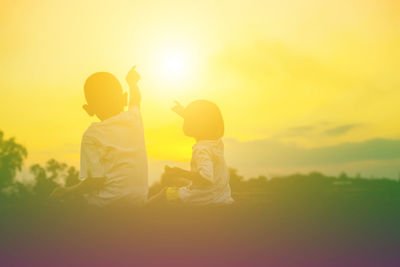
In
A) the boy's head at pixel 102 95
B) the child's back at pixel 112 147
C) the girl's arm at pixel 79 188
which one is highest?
the boy's head at pixel 102 95

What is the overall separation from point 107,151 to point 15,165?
5.79 m

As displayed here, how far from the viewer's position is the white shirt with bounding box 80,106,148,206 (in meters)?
4.13

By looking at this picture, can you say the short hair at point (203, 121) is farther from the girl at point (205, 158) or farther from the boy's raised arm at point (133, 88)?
the boy's raised arm at point (133, 88)

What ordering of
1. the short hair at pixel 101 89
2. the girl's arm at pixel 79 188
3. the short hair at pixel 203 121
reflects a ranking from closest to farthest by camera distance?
the girl's arm at pixel 79 188 → the short hair at pixel 101 89 → the short hair at pixel 203 121

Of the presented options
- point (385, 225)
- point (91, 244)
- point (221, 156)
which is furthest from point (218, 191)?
point (385, 225)

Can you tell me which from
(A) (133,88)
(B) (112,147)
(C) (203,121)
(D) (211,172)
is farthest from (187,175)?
(A) (133,88)

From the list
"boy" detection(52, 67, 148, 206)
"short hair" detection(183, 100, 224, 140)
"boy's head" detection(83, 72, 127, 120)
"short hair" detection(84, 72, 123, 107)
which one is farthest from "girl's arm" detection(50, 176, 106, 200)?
"short hair" detection(183, 100, 224, 140)

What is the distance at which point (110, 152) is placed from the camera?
4176 mm

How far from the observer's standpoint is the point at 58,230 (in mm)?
3867

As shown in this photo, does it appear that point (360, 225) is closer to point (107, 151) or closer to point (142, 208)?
point (142, 208)

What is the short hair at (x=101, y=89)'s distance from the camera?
14.0ft

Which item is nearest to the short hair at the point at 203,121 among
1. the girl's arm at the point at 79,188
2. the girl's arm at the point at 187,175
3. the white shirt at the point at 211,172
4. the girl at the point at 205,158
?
the girl at the point at 205,158

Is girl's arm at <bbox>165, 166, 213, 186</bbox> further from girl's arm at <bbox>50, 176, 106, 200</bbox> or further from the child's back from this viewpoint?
girl's arm at <bbox>50, 176, 106, 200</bbox>

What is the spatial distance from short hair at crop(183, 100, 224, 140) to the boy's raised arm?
0.56 meters
